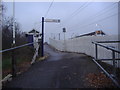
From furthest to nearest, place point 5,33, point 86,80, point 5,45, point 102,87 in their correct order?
1. point 5,33
2. point 5,45
3. point 86,80
4. point 102,87

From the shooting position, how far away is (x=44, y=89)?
3979 mm

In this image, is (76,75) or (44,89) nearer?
(44,89)

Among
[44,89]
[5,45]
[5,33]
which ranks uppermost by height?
[5,33]

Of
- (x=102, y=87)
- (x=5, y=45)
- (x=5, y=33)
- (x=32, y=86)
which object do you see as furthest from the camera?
(x=5, y=33)

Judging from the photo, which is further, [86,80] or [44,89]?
[86,80]

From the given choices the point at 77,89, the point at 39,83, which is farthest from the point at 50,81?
the point at 77,89

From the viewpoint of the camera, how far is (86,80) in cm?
459

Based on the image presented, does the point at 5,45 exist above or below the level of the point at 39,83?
above

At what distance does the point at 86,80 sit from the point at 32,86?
1.43 metres

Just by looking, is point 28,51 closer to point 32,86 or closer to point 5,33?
point 5,33

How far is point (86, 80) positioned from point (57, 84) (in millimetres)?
819

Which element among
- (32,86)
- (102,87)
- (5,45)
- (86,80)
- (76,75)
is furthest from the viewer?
(5,45)

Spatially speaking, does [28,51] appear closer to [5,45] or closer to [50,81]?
[5,45]

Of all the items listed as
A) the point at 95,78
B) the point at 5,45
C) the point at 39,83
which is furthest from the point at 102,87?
the point at 5,45
